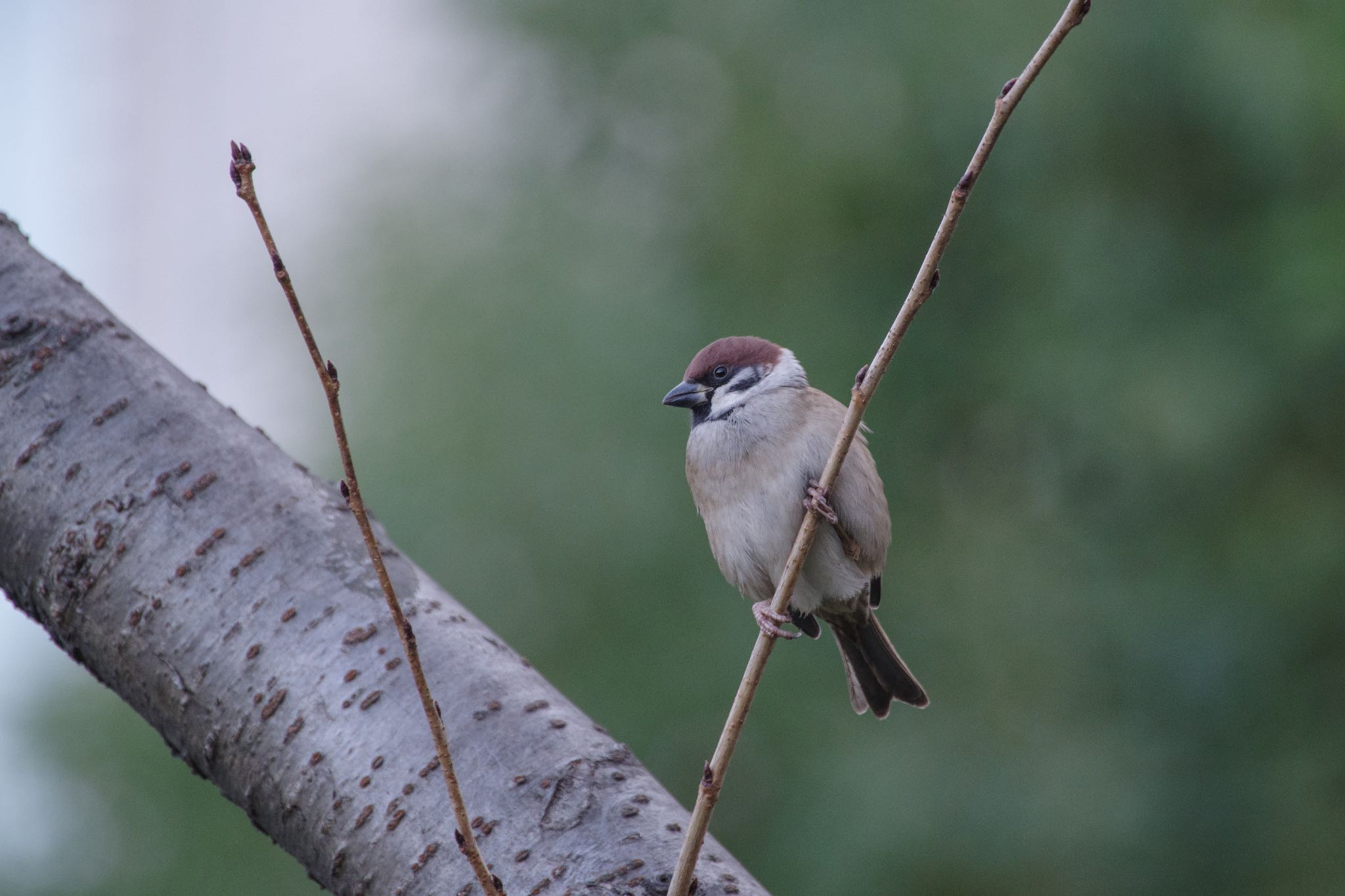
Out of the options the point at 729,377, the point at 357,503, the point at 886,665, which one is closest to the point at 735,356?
the point at 729,377

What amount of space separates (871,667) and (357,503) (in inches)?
87.9

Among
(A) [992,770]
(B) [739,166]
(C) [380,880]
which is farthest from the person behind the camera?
(B) [739,166]

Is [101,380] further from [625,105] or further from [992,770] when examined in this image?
[625,105]

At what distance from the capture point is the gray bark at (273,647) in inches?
62.3

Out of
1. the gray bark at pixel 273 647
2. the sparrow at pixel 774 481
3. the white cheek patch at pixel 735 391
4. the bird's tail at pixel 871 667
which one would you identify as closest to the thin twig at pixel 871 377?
the gray bark at pixel 273 647

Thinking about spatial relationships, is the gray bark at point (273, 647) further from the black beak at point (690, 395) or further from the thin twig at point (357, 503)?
the black beak at point (690, 395)

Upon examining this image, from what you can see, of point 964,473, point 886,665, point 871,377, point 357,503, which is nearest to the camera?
point 357,503

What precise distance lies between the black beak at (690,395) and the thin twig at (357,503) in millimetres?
1702

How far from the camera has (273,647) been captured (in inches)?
66.5

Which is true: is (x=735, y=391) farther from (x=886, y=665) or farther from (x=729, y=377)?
(x=886, y=665)

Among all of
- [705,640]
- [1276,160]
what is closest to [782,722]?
[705,640]

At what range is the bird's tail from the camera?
3.27 meters

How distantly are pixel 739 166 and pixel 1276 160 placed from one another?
7.48 ft

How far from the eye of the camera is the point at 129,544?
1.72 m
